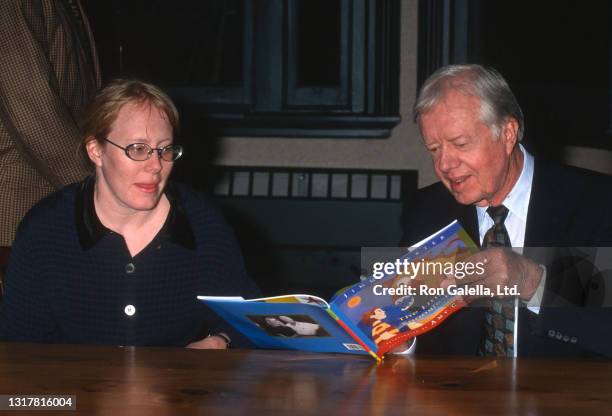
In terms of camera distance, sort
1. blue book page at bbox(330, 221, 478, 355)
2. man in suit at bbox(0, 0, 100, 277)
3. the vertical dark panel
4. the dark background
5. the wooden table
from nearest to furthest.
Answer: the wooden table
blue book page at bbox(330, 221, 478, 355)
man in suit at bbox(0, 0, 100, 277)
the dark background
the vertical dark panel

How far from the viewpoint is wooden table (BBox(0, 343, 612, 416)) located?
5.22ft

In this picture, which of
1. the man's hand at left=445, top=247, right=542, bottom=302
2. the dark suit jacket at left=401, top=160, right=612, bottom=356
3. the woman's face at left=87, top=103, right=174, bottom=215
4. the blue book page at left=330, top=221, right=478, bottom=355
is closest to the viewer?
the blue book page at left=330, top=221, right=478, bottom=355

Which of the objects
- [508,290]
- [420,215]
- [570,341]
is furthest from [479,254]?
[420,215]

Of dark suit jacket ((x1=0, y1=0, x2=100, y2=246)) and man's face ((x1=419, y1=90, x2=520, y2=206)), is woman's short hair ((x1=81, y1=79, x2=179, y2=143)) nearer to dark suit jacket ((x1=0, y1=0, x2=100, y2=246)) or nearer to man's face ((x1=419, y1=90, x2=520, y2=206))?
dark suit jacket ((x1=0, y1=0, x2=100, y2=246))

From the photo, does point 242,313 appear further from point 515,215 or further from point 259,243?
point 259,243

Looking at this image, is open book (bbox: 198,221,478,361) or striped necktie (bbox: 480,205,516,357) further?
striped necktie (bbox: 480,205,516,357)

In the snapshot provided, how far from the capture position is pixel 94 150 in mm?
2361

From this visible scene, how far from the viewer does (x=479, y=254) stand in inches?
79.7

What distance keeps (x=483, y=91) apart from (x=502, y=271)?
468 mm

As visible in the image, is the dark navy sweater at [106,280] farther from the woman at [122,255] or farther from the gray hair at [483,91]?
the gray hair at [483,91]

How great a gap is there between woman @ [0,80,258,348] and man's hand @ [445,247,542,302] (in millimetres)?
617

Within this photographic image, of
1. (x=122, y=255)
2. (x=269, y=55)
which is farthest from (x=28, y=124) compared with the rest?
(x=269, y=55)

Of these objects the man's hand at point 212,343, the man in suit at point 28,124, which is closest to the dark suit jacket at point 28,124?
the man in suit at point 28,124

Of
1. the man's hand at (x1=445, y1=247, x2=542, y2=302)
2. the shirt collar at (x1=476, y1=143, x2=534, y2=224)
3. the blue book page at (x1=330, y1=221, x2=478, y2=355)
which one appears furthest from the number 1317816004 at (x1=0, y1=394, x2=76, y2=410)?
the shirt collar at (x1=476, y1=143, x2=534, y2=224)
